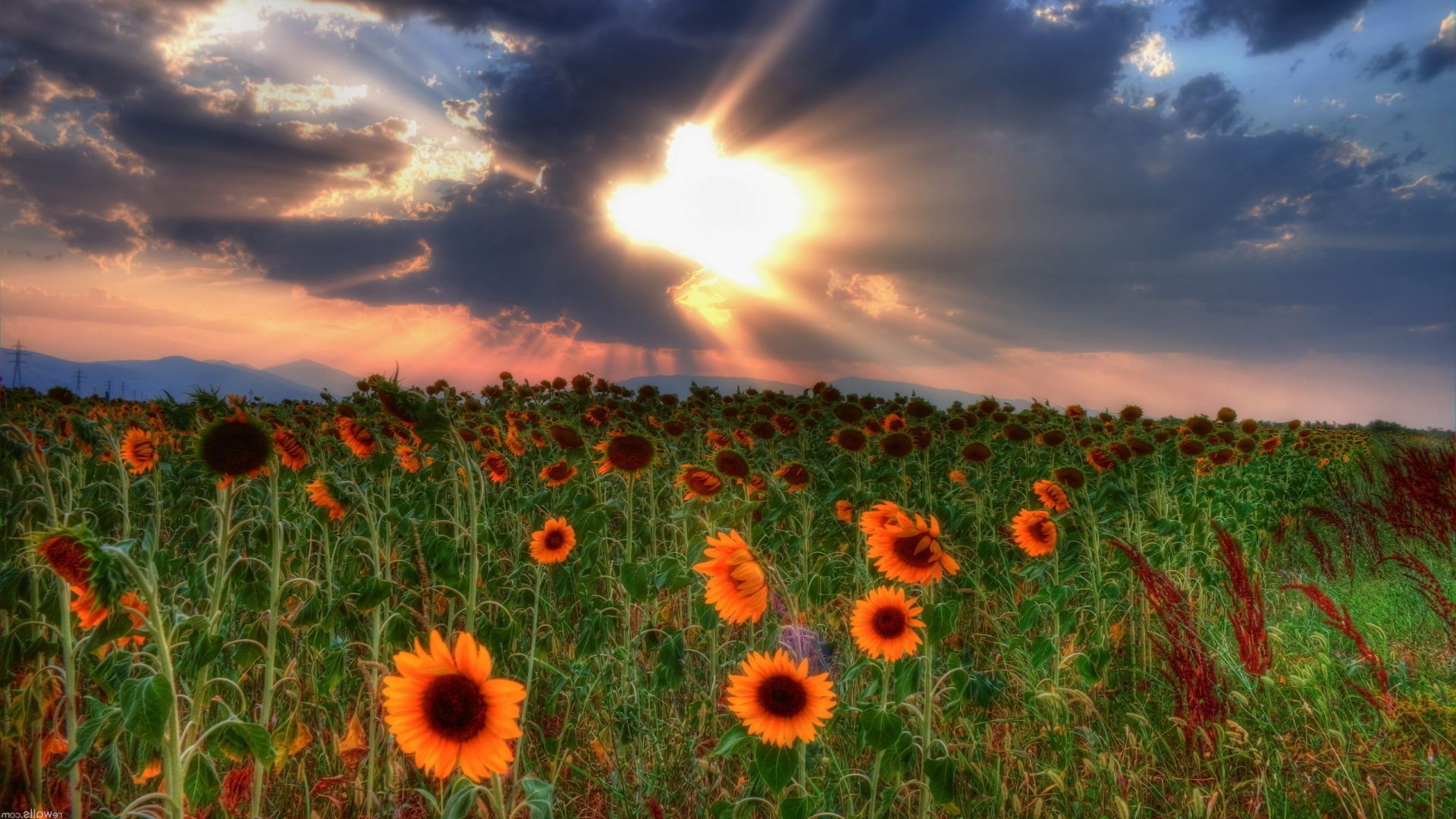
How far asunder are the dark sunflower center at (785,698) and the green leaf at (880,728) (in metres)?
0.35

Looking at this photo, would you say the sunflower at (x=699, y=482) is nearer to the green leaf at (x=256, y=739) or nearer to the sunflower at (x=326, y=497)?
the sunflower at (x=326, y=497)

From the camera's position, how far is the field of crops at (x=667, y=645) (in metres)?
2.46

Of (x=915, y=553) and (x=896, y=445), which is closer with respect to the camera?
(x=915, y=553)

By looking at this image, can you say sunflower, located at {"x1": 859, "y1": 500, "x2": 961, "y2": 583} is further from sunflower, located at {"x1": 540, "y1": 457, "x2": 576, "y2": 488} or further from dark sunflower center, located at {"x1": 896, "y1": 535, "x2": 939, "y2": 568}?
sunflower, located at {"x1": 540, "y1": 457, "x2": 576, "y2": 488}

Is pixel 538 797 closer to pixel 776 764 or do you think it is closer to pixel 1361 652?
pixel 776 764

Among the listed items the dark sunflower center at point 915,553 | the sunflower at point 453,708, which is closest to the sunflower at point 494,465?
the dark sunflower center at point 915,553

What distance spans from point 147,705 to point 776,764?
1.77 meters

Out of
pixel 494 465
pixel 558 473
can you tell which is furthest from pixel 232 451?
pixel 494 465

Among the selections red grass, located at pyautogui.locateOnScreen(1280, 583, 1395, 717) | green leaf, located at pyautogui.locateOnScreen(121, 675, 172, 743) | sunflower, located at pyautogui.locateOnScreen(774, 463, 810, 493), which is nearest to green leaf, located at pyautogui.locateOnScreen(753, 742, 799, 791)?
green leaf, located at pyautogui.locateOnScreen(121, 675, 172, 743)

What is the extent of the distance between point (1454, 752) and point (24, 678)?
6.83 metres

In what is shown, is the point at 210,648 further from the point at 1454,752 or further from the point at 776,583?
the point at 1454,752

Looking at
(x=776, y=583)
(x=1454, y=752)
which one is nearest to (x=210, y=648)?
(x=776, y=583)

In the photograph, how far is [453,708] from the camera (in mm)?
1777

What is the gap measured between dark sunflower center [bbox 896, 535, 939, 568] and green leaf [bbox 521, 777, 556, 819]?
1.63 meters
